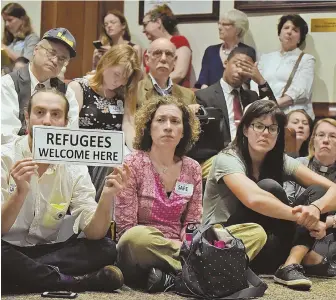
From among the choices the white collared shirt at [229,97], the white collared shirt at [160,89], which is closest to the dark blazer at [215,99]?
the white collared shirt at [229,97]

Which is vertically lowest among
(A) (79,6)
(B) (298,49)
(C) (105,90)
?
(C) (105,90)

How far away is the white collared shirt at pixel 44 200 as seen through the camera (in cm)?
214

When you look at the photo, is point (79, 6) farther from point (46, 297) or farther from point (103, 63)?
point (46, 297)

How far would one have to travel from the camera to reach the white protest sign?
1.89m

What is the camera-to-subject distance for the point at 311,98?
4328mm

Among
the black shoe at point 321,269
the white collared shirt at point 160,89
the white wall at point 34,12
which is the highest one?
the white wall at point 34,12

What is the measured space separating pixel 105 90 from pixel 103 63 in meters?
0.13

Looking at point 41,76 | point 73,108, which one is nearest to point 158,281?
point 73,108

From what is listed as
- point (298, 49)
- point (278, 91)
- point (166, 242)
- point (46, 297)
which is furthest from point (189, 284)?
point (298, 49)

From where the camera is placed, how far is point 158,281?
2287 mm

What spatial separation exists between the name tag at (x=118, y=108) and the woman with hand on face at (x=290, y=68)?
1.17 meters

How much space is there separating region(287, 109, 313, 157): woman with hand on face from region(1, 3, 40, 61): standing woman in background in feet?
5.93

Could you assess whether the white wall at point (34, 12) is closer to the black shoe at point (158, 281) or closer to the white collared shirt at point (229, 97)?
the white collared shirt at point (229, 97)

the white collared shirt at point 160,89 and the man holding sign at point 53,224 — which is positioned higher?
the white collared shirt at point 160,89
